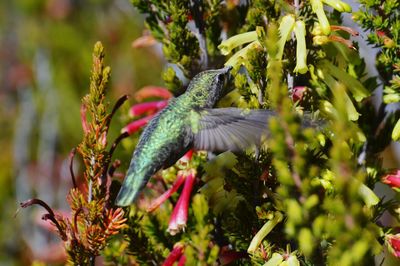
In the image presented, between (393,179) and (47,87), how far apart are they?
3985 mm

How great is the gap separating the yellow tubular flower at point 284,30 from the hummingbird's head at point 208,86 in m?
0.20

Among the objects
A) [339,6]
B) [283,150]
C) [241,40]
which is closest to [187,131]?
[241,40]

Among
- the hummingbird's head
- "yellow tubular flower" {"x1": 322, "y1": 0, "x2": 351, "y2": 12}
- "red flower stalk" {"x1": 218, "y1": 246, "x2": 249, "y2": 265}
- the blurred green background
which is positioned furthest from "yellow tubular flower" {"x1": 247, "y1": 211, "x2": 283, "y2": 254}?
the blurred green background

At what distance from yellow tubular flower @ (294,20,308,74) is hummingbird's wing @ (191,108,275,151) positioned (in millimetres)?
149

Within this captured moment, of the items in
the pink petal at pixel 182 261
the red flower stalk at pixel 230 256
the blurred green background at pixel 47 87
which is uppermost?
the pink petal at pixel 182 261

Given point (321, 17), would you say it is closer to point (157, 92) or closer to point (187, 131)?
point (187, 131)

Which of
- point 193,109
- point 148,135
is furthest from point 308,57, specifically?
point 148,135

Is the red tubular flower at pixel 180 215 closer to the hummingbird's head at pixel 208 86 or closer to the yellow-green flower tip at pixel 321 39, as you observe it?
the hummingbird's head at pixel 208 86

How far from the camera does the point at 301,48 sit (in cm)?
146

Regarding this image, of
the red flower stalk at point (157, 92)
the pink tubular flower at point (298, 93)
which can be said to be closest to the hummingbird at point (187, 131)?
the pink tubular flower at point (298, 93)

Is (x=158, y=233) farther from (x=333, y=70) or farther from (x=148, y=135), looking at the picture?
Result: (x=333, y=70)

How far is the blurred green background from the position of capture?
15.3 feet

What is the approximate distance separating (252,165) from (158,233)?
1.69 ft

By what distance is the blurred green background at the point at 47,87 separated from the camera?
4.65m
